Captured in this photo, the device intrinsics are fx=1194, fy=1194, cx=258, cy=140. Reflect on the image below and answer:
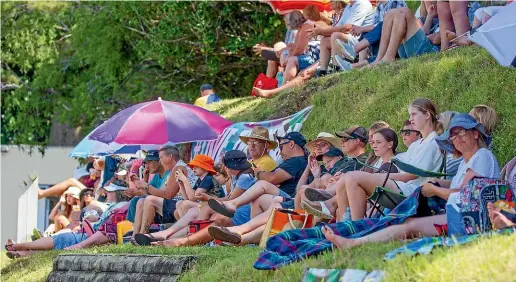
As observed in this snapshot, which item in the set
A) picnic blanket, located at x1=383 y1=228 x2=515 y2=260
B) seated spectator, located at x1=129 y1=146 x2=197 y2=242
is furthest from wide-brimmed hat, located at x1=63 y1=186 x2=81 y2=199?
picnic blanket, located at x1=383 y1=228 x2=515 y2=260

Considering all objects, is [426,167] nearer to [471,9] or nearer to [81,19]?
[471,9]

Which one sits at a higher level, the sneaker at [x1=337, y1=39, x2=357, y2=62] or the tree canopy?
the sneaker at [x1=337, y1=39, x2=357, y2=62]

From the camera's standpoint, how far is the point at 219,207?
1245 centimetres

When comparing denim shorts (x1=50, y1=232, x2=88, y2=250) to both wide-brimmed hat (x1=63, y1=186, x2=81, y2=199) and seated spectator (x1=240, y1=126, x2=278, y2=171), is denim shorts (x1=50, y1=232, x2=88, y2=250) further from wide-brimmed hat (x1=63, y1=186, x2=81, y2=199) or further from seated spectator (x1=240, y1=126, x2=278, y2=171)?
seated spectator (x1=240, y1=126, x2=278, y2=171)

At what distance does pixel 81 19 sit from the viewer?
26641 millimetres

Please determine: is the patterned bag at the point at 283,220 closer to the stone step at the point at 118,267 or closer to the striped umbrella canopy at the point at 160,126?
the stone step at the point at 118,267

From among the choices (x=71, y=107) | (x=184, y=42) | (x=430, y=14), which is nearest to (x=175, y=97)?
(x=184, y=42)

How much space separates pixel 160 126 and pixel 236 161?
2.70 metres

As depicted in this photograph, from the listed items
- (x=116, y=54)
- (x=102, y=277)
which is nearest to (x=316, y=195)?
(x=102, y=277)

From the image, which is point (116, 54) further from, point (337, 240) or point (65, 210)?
point (337, 240)

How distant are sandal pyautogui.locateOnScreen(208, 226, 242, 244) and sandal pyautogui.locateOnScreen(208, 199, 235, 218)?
0.70m

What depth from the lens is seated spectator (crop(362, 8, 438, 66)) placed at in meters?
14.9

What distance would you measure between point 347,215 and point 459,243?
95.4 inches

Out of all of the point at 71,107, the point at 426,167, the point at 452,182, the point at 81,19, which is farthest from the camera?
the point at 71,107
